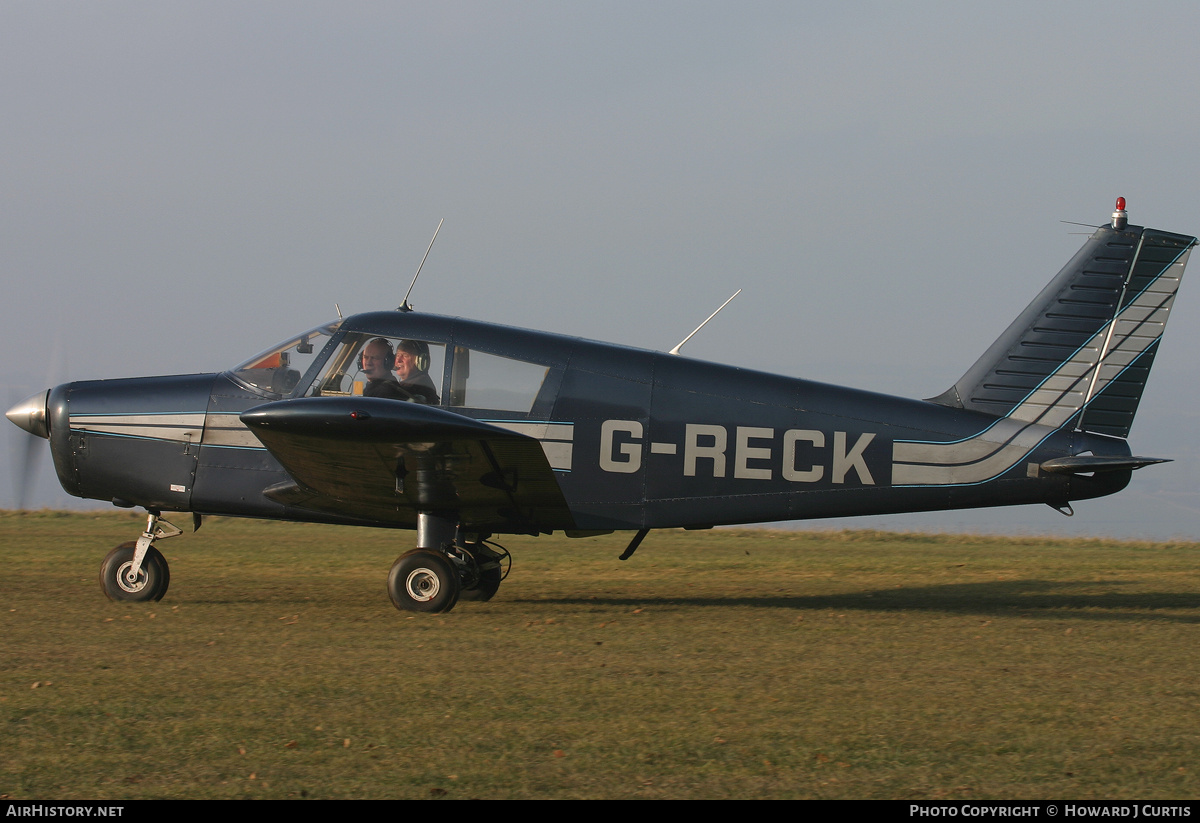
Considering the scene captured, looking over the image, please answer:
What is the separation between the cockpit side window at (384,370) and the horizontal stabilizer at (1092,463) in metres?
5.02

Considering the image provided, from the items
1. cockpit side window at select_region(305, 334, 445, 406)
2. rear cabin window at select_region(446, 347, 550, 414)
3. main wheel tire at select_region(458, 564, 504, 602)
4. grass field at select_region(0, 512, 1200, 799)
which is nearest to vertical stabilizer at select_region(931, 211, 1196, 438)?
grass field at select_region(0, 512, 1200, 799)

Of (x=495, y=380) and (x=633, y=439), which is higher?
(x=495, y=380)

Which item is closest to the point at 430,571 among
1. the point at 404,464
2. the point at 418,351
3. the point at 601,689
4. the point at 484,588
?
the point at 404,464

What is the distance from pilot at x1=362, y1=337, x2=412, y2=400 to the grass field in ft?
5.82

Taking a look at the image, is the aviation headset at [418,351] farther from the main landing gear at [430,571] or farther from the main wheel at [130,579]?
the main wheel at [130,579]

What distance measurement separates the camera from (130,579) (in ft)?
→ 28.2

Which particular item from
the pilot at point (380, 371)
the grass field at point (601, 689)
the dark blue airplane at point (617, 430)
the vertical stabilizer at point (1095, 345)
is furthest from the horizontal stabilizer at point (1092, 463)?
the pilot at point (380, 371)

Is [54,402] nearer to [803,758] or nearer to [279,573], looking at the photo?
[279,573]

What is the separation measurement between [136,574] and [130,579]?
6 centimetres

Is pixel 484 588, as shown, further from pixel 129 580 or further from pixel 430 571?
pixel 129 580

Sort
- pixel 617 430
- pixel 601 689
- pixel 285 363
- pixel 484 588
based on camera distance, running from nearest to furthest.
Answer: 1. pixel 601 689
2. pixel 617 430
3. pixel 285 363
4. pixel 484 588

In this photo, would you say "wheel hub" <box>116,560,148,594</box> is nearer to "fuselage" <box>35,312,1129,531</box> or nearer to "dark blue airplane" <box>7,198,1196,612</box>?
"dark blue airplane" <box>7,198,1196,612</box>

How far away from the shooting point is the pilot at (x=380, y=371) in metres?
8.34
